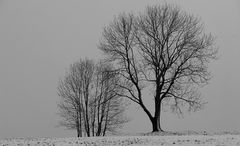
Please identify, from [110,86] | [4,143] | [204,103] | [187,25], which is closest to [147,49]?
[187,25]

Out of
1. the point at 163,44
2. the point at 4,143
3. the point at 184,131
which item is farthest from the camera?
the point at 163,44

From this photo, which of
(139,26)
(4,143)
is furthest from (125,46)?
(4,143)

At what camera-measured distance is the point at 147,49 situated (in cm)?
4516

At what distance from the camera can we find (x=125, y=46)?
4644 centimetres

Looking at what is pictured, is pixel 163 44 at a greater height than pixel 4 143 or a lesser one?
greater

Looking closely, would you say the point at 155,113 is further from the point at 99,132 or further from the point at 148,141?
the point at 99,132

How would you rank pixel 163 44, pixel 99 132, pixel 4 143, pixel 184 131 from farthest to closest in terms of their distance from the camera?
1. pixel 99 132
2. pixel 163 44
3. pixel 184 131
4. pixel 4 143

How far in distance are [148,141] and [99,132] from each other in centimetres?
3084

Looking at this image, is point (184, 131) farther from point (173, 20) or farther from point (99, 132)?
point (99, 132)

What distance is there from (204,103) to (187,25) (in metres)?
8.31

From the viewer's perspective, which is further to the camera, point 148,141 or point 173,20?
point 173,20

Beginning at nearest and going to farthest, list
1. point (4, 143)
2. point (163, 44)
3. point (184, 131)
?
point (4, 143) < point (184, 131) < point (163, 44)

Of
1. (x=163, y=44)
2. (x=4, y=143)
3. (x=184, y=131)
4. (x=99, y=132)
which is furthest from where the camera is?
(x=99, y=132)

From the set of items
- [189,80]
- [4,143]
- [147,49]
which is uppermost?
[147,49]
